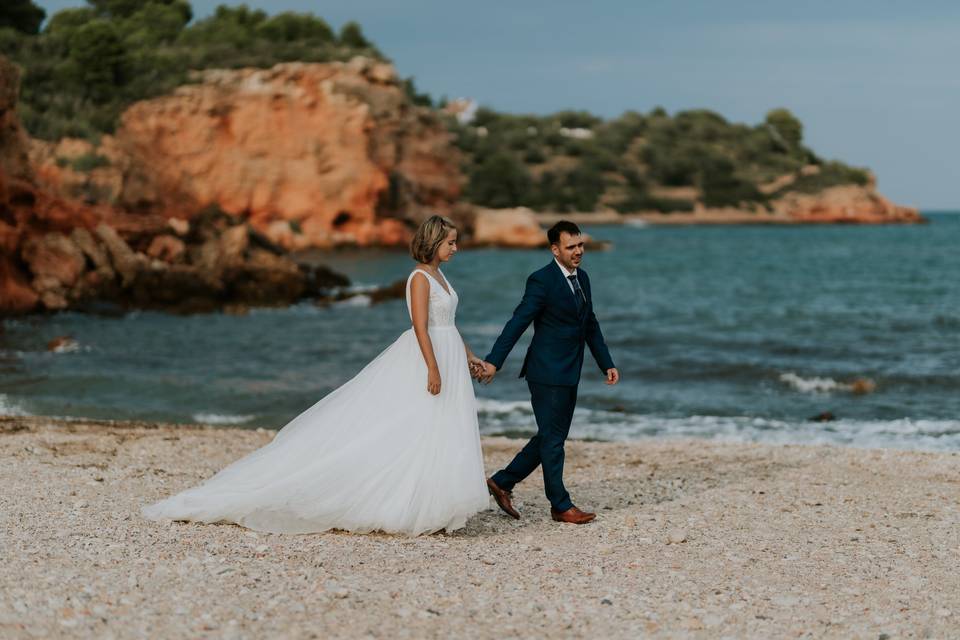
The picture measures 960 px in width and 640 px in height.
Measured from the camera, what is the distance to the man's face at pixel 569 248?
279 inches

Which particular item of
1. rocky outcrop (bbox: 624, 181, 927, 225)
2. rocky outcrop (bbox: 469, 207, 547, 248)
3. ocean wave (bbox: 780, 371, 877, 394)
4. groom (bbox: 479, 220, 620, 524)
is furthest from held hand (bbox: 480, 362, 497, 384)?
rocky outcrop (bbox: 624, 181, 927, 225)

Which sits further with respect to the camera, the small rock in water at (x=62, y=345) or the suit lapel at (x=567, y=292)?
the small rock in water at (x=62, y=345)

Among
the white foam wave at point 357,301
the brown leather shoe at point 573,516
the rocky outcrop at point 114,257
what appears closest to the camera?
the brown leather shoe at point 573,516

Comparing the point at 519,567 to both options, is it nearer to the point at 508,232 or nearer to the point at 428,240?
the point at 428,240

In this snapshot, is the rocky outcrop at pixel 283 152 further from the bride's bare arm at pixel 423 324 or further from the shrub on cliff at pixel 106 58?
the bride's bare arm at pixel 423 324

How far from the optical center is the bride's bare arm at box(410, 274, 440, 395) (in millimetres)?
6828

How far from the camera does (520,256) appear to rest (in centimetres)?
5978

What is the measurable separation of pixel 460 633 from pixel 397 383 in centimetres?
220

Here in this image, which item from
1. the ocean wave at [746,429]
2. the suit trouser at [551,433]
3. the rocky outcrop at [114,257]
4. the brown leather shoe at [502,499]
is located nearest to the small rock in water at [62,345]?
the rocky outcrop at [114,257]

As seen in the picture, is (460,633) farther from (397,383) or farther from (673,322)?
(673,322)

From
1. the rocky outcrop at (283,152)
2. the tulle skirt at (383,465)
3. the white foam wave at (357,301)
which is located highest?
the rocky outcrop at (283,152)

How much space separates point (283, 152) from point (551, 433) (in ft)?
168

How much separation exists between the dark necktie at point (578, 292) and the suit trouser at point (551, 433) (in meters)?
0.59

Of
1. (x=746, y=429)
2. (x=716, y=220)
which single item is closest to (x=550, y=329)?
(x=746, y=429)
